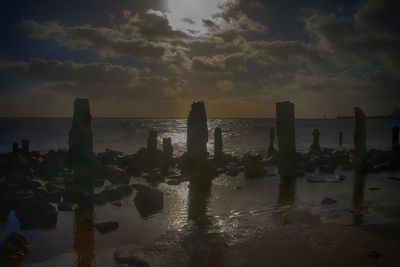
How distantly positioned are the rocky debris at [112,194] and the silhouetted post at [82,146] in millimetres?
1843

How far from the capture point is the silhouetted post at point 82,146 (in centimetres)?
2123

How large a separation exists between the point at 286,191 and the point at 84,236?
1172cm

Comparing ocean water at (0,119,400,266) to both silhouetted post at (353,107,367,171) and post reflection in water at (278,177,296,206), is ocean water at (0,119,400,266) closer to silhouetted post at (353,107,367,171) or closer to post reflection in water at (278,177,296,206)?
post reflection in water at (278,177,296,206)

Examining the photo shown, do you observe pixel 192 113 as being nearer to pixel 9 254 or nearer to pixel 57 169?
pixel 57 169

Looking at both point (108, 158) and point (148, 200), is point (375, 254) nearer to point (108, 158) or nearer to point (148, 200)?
point (148, 200)

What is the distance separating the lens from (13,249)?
1151cm

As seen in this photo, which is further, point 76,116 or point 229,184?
point 229,184

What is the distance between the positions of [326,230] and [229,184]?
1095 centimetres

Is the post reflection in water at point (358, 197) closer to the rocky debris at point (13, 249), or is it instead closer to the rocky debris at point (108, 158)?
the rocky debris at point (13, 249)

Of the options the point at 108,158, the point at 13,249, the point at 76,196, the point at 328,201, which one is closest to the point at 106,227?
the point at 13,249

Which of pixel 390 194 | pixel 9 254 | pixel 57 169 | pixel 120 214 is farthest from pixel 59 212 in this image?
pixel 390 194

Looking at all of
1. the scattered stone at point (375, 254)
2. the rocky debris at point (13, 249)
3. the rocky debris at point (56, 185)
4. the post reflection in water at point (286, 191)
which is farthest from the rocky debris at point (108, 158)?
the scattered stone at point (375, 254)

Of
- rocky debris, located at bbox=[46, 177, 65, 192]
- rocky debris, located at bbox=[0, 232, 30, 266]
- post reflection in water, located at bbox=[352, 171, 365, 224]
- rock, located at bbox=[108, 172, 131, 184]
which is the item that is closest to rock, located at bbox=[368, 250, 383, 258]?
post reflection in water, located at bbox=[352, 171, 365, 224]

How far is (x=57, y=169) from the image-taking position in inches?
1131
